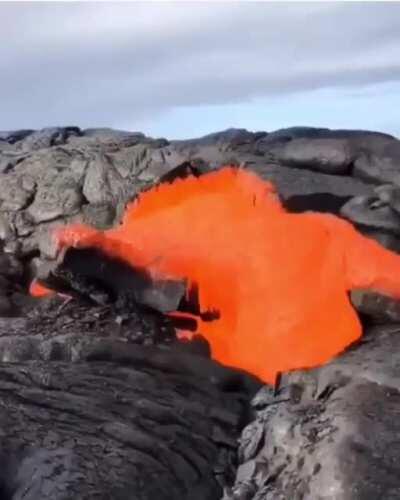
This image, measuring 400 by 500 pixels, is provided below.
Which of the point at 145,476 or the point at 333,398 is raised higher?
the point at 333,398

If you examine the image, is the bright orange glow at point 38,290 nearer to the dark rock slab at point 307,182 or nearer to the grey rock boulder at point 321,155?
the dark rock slab at point 307,182

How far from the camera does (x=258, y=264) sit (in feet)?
15.0

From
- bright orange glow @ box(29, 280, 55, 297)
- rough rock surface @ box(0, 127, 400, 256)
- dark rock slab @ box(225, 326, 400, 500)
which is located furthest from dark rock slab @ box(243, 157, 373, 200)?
bright orange glow @ box(29, 280, 55, 297)

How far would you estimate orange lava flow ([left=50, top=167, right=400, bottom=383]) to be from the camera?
173 inches

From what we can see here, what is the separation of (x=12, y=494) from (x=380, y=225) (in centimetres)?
177

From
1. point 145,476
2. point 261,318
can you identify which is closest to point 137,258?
point 261,318

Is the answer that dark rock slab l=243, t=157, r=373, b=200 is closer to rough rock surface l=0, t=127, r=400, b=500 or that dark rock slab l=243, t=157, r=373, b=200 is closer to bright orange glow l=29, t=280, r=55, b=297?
rough rock surface l=0, t=127, r=400, b=500

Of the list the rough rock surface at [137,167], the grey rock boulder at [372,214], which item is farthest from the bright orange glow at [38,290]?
the grey rock boulder at [372,214]

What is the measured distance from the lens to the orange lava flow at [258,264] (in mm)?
4398

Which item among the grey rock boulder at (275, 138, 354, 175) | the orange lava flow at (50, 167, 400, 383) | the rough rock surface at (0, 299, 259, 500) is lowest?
the rough rock surface at (0, 299, 259, 500)

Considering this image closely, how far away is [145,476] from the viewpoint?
3.79m

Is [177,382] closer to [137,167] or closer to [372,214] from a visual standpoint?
[372,214]

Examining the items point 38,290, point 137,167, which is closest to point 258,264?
point 137,167

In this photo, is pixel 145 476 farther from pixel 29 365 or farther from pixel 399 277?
pixel 399 277
